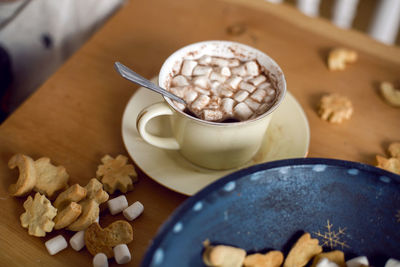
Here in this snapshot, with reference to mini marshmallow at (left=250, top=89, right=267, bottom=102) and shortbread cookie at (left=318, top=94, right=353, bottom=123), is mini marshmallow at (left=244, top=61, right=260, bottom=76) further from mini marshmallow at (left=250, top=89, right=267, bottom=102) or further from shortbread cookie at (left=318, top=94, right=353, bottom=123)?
shortbread cookie at (left=318, top=94, right=353, bottom=123)

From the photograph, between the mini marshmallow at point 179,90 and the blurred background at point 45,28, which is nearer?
the mini marshmallow at point 179,90

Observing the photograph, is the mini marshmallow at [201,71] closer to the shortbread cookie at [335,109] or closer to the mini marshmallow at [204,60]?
the mini marshmallow at [204,60]

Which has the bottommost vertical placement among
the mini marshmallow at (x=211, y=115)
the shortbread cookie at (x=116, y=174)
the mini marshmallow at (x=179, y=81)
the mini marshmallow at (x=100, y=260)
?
the mini marshmallow at (x=100, y=260)

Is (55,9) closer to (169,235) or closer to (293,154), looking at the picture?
(293,154)

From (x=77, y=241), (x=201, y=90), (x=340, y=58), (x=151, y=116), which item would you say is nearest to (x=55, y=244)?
(x=77, y=241)

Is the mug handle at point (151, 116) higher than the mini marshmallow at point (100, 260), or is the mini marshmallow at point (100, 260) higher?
the mug handle at point (151, 116)

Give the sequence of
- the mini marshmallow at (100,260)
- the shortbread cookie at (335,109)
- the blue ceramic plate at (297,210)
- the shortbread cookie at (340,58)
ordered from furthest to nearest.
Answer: the shortbread cookie at (340,58) → the shortbread cookie at (335,109) → the mini marshmallow at (100,260) → the blue ceramic plate at (297,210)

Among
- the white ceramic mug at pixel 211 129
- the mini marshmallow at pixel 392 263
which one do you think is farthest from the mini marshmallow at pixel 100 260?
the mini marshmallow at pixel 392 263

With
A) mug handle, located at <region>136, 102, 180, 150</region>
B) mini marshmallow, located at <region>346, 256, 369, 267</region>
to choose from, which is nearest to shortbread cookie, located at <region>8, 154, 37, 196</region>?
mug handle, located at <region>136, 102, 180, 150</region>
